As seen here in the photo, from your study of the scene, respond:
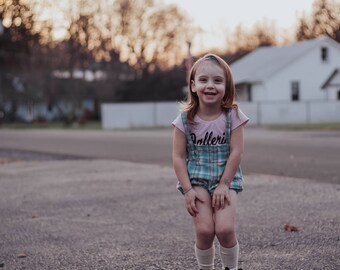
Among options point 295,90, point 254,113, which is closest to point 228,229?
point 254,113

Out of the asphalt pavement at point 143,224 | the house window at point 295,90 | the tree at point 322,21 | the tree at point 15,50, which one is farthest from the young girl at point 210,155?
the tree at point 322,21

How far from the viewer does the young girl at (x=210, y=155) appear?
149 inches

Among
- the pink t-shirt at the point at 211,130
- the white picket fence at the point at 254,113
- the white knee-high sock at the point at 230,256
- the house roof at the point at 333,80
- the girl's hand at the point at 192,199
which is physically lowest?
the white picket fence at the point at 254,113

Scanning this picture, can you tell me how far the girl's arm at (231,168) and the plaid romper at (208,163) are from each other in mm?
46

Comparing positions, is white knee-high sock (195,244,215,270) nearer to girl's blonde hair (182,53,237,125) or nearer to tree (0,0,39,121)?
girl's blonde hair (182,53,237,125)

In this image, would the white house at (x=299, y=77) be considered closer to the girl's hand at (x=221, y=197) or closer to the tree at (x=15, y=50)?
the tree at (x=15, y=50)

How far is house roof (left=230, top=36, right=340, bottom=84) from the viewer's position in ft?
151

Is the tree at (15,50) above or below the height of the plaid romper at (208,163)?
above

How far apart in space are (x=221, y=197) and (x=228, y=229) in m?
0.19

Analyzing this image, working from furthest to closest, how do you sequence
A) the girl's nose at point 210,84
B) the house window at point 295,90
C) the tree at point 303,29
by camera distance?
the tree at point 303,29
the house window at point 295,90
the girl's nose at point 210,84

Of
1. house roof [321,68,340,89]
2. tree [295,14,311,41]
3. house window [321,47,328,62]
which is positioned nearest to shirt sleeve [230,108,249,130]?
house roof [321,68,340,89]

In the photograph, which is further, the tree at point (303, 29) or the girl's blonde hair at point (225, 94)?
the tree at point (303, 29)

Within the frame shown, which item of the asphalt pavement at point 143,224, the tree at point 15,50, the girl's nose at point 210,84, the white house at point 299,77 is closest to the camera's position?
the girl's nose at point 210,84

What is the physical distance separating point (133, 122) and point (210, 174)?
37620 millimetres
